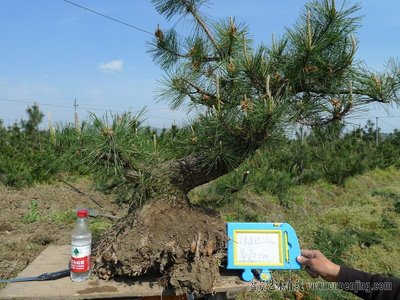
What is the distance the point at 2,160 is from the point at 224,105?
518cm

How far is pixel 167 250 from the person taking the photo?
1.41 m

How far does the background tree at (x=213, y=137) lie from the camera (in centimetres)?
139

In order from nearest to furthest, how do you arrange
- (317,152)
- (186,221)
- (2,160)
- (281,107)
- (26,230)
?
(281,107), (186,221), (26,230), (2,160), (317,152)

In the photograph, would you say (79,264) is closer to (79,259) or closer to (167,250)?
(79,259)

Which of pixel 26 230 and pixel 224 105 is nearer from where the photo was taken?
pixel 224 105

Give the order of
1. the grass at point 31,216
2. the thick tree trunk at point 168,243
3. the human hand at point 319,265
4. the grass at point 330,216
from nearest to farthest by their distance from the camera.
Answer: the human hand at point 319,265, the thick tree trunk at point 168,243, the grass at point 330,216, the grass at point 31,216

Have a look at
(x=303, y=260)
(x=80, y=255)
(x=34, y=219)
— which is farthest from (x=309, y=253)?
(x=34, y=219)

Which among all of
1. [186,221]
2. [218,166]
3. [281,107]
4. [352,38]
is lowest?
[186,221]

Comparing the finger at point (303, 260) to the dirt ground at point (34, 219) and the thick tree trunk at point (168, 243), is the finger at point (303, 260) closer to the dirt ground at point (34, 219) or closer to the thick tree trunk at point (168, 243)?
the thick tree trunk at point (168, 243)

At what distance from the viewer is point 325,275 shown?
1322mm

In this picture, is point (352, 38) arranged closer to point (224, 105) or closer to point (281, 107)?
point (281, 107)

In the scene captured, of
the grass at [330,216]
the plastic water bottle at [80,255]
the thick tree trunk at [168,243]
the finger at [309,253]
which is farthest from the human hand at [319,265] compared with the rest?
the grass at [330,216]

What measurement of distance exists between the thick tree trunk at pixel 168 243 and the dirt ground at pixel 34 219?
0.60m

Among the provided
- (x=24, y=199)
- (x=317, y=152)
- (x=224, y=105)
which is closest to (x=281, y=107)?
(x=224, y=105)
